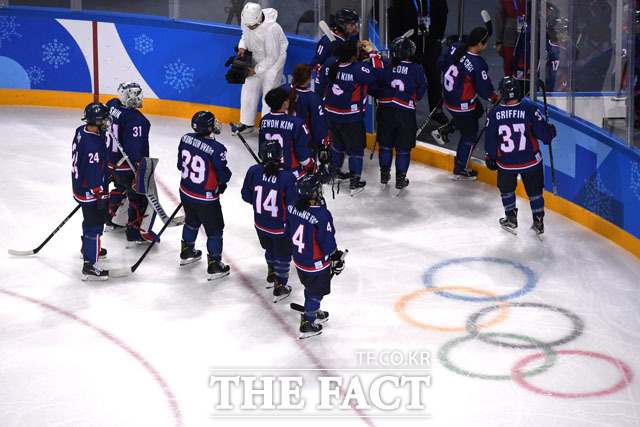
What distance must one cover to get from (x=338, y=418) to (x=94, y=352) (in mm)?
1700

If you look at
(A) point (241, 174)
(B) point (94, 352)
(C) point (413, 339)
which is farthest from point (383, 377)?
(A) point (241, 174)

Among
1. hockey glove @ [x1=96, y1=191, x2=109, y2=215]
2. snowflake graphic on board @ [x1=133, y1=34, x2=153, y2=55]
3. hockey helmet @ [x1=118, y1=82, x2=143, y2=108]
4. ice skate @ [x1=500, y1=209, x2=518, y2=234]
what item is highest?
snowflake graphic on board @ [x1=133, y1=34, x2=153, y2=55]

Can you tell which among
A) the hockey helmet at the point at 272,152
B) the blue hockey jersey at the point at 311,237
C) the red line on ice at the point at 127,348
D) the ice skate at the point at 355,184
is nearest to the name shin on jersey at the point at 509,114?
the ice skate at the point at 355,184

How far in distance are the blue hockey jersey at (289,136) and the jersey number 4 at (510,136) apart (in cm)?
150

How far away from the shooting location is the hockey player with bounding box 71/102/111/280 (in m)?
6.75

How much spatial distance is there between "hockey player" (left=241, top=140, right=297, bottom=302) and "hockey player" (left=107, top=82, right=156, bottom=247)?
50.1 inches

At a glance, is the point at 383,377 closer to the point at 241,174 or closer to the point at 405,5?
the point at 241,174

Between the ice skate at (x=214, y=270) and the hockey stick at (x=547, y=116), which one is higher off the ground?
the hockey stick at (x=547, y=116)

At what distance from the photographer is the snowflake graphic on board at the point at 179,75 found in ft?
36.5

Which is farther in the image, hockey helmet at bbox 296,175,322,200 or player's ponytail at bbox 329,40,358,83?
player's ponytail at bbox 329,40,358,83

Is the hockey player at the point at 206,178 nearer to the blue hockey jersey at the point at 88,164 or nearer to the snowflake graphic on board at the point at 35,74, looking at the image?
the blue hockey jersey at the point at 88,164

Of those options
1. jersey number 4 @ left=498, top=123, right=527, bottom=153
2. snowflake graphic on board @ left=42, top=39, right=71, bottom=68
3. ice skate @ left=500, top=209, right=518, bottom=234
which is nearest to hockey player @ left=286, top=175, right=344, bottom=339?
jersey number 4 @ left=498, top=123, right=527, bottom=153

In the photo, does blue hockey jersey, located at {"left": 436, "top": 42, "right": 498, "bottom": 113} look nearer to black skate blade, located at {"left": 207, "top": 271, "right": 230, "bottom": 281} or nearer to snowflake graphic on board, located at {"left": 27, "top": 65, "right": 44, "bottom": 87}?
black skate blade, located at {"left": 207, "top": 271, "right": 230, "bottom": 281}

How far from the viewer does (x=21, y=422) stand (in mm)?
5320
